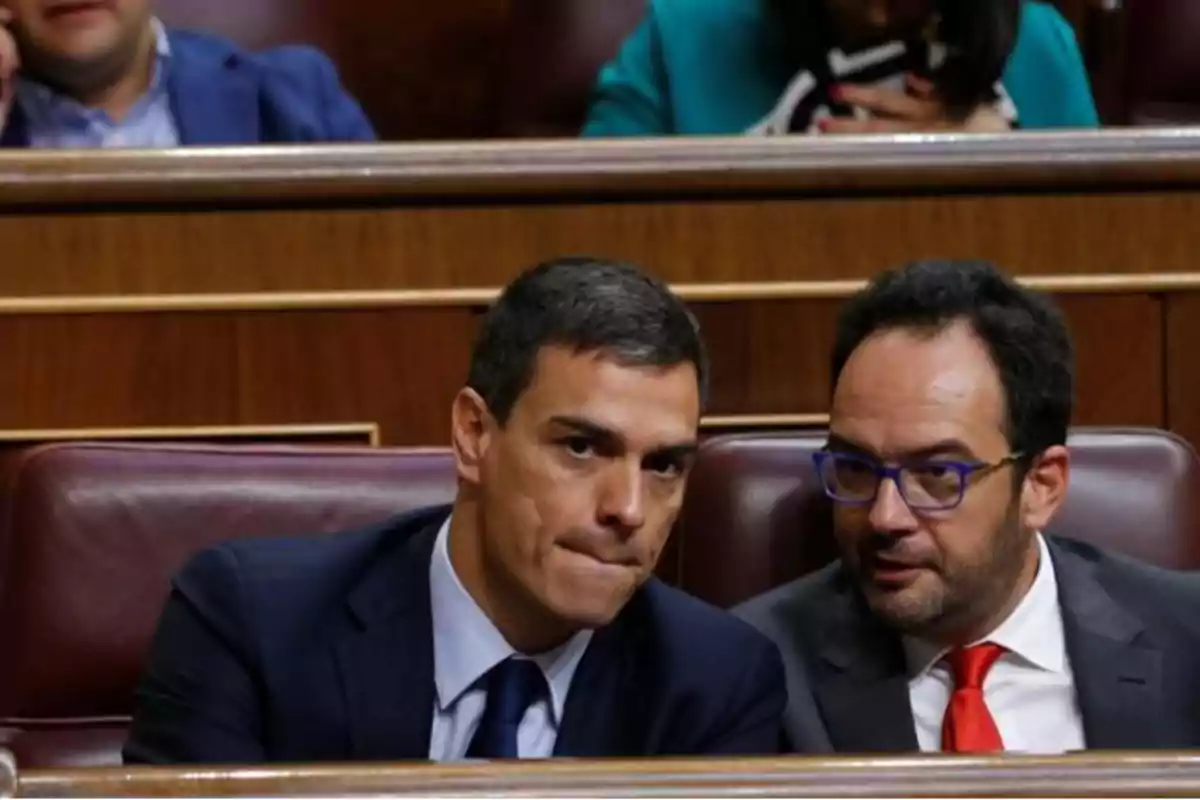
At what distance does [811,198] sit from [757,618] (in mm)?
253

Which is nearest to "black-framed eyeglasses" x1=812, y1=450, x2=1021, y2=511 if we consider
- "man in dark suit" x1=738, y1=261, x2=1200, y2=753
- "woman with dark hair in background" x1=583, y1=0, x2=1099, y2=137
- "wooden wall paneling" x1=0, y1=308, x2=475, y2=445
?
"man in dark suit" x1=738, y1=261, x2=1200, y2=753

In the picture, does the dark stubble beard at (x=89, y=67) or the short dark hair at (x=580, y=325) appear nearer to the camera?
the short dark hair at (x=580, y=325)

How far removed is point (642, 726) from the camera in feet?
2.76

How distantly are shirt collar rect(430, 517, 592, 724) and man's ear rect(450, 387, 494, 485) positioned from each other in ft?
0.14

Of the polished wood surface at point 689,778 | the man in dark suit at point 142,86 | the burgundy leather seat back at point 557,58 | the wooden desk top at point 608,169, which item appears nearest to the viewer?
the polished wood surface at point 689,778

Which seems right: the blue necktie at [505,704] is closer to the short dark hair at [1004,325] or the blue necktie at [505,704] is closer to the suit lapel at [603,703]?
the suit lapel at [603,703]

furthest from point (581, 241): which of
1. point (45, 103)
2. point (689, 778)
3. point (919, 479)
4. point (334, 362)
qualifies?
point (689, 778)

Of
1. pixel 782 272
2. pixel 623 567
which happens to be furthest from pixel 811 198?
pixel 623 567

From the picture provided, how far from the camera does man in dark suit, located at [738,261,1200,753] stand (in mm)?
897

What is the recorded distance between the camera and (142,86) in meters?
1.21

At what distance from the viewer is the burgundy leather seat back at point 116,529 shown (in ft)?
2.96

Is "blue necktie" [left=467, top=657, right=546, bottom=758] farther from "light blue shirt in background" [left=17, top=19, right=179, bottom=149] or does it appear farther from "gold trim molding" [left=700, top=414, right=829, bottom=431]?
"light blue shirt in background" [left=17, top=19, right=179, bottom=149]

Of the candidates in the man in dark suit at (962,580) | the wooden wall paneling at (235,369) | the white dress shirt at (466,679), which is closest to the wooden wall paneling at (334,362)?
the wooden wall paneling at (235,369)

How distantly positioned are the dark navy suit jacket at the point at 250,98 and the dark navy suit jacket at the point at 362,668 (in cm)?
42
